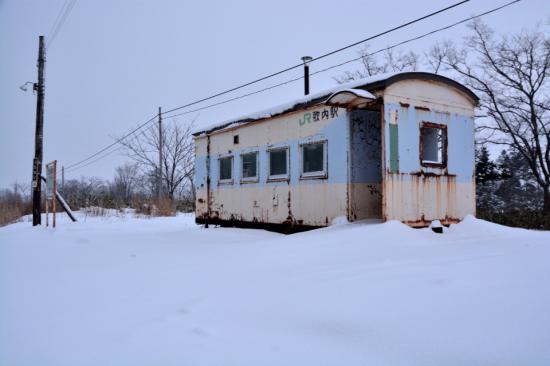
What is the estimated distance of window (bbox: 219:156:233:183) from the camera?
10.6 m

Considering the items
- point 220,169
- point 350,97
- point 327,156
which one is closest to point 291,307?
point 350,97

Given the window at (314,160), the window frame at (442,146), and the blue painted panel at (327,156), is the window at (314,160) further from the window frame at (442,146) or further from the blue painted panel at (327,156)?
the window frame at (442,146)

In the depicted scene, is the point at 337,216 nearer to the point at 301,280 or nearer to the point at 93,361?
the point at 301,280

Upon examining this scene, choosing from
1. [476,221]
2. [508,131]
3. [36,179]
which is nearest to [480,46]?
[508,131]

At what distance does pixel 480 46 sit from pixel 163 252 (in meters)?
25.5

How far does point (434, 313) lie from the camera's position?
2.85 metres

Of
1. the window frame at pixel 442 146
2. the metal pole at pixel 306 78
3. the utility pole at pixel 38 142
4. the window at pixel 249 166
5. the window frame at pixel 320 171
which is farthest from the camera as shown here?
the metal pole at pixel 306 78

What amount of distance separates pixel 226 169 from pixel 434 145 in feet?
17.9

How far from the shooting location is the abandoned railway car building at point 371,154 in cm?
679

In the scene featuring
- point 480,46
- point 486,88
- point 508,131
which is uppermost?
point 480,46

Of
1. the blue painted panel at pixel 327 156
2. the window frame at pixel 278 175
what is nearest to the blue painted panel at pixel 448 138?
the blue painted panel at pixel 327 156

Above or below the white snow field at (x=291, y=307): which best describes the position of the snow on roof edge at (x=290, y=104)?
above

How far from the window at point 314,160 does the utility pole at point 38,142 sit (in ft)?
32.4

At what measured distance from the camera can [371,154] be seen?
7.51 m
